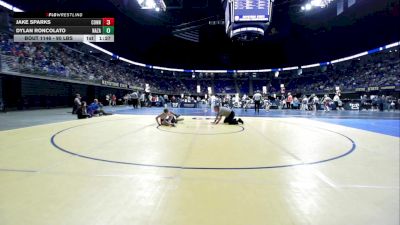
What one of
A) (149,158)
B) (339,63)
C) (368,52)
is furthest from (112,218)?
(339,63)

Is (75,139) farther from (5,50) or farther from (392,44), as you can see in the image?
(392,44)

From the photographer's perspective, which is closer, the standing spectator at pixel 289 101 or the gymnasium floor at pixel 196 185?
the gymnasium floor at pixel 196 185

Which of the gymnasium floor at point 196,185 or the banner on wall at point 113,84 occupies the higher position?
the banner on wall at point 113,84
